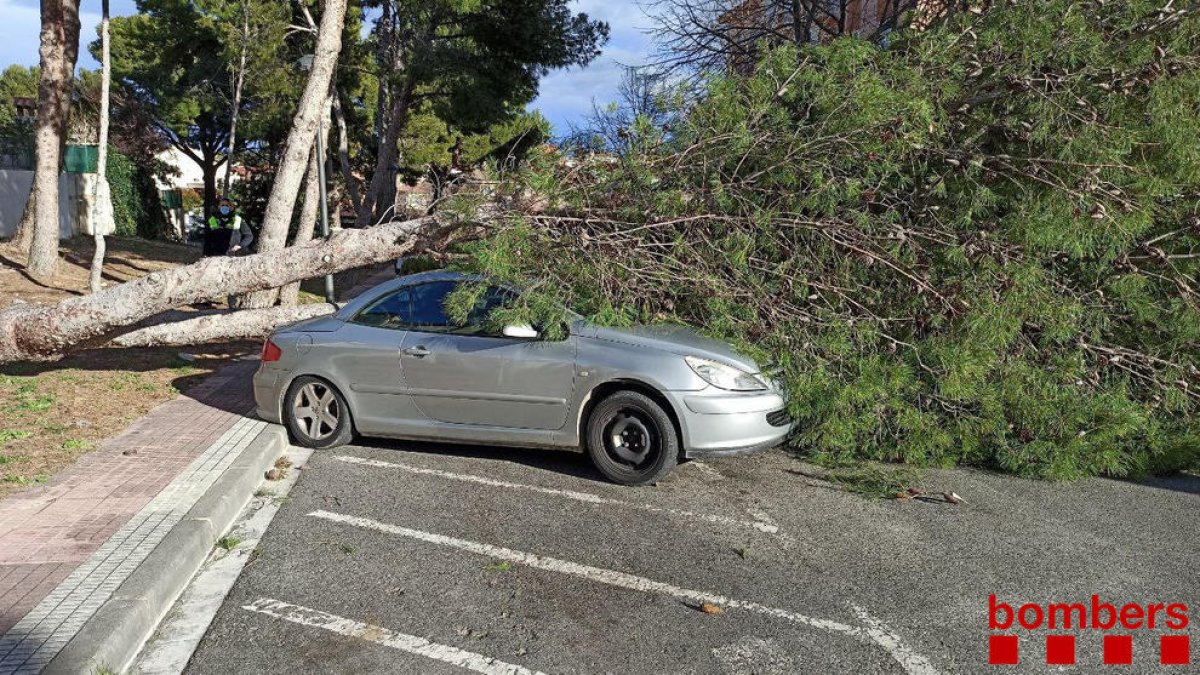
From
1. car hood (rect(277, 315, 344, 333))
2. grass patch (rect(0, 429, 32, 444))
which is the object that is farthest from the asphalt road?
grass patch (rect(0, 429, 32, 444))

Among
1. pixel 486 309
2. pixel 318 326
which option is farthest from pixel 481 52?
pixel 486 309

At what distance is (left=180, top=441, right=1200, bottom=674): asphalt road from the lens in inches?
148

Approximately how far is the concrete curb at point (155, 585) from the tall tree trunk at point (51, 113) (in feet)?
36.8

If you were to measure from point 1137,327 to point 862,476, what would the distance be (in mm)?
2496

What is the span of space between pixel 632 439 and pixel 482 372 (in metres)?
1.19

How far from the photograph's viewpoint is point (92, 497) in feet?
17.4

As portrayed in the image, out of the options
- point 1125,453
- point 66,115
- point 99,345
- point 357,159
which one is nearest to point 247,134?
point 357,159

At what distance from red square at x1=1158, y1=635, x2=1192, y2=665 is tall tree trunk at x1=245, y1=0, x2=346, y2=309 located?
32.5ft

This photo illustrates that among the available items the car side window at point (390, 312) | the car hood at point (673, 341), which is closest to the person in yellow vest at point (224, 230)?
the car side window at point (390, 312)

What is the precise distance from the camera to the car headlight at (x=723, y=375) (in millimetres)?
5852

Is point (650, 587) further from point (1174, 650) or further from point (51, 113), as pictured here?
point (51, 113)

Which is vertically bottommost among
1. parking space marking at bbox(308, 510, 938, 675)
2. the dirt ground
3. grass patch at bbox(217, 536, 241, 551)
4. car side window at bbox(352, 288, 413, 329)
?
grass patch at bbox(217, 536, 241, 551)

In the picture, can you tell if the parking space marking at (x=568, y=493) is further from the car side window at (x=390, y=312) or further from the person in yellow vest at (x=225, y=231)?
the person in yellow vest at (x=225, y=231)

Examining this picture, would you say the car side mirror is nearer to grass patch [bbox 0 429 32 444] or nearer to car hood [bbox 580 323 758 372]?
car hood [bbox 580 323 758 372]
